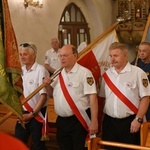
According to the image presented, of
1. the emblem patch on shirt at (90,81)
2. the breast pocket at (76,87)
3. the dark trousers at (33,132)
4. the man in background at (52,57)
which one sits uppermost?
the emblem patch on shirt at (90,81)

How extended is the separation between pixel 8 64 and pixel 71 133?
142 cm

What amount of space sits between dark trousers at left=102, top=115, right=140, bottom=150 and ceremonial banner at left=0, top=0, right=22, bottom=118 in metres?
1.36

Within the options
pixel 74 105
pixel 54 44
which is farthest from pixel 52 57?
pixel 74 105

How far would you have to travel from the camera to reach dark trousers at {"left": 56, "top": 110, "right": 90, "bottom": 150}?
3492 mm

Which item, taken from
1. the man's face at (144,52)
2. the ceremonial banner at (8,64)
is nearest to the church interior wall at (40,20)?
the man's face at (144,52)

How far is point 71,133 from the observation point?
3545mm

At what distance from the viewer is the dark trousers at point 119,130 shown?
3.46m

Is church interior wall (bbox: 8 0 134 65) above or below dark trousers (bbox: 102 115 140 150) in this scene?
above

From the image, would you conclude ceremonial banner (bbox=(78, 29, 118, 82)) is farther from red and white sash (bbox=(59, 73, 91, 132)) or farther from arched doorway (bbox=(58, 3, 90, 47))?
arched doorway (bbox=(58, 3, 90, 47))

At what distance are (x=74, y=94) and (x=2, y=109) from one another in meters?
2.31

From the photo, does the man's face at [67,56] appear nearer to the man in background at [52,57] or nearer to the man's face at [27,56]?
the man's face at [27,56]

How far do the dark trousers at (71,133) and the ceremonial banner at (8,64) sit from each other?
1.19 meters

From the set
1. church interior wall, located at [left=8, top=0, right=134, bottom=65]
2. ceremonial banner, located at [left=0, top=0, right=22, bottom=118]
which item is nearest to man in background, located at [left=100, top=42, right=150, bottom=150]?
ceremonial banner, located at [left=0, top=0, right=22, bottom=118]

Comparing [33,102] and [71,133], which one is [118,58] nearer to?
[71,133]
